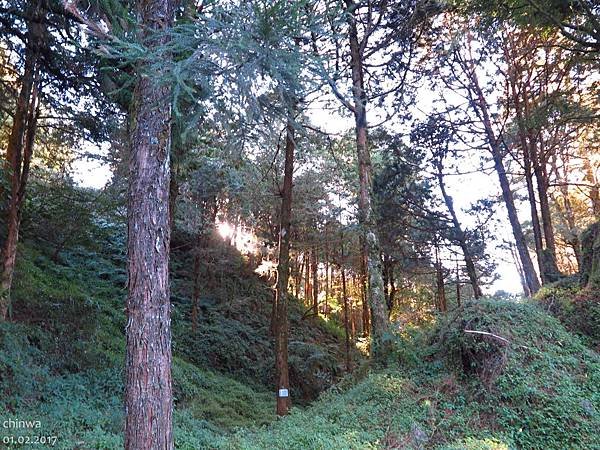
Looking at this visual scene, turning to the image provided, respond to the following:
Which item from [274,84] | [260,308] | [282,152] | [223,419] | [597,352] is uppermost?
[282,152]

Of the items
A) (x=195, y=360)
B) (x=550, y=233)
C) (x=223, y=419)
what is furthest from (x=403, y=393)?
(x=195, y=360)

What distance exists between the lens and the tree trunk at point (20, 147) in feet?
21.4

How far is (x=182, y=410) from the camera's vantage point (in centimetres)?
766

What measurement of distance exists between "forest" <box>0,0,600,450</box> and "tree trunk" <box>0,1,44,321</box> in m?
0.05

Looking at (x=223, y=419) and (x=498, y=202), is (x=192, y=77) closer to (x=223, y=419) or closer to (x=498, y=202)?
(x=223, y=419)

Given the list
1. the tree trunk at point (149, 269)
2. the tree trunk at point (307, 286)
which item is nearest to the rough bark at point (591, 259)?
the tree trunk at point (149, 269)

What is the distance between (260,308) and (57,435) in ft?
38.8

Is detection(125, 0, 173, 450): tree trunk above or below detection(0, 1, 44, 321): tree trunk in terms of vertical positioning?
below

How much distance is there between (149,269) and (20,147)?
5906 mm

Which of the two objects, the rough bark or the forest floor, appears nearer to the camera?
the forest floor

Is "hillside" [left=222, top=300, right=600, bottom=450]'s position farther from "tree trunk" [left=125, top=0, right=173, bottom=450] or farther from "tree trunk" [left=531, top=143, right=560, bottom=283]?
"tree trunk" [left=531, top=143, right=560, bottom=283]

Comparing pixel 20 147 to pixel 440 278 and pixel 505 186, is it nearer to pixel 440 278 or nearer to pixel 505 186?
pixel 505 186

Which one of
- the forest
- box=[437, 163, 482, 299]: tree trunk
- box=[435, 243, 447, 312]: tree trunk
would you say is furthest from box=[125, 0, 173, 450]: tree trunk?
box=[435, 243, 447, 312]: tree trunk

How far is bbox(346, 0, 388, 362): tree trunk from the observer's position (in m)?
7.49
